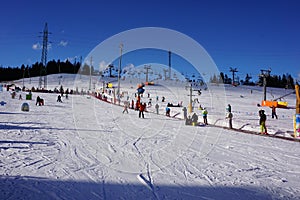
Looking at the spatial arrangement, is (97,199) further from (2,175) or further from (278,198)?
(278,198)

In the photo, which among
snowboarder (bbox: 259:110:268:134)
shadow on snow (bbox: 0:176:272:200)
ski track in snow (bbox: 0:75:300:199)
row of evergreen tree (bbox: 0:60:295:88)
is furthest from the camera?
row of evergreen tree (bbox: 0:60:295:88)

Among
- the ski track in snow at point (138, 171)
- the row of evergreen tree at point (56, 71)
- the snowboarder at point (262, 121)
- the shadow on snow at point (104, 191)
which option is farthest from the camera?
the row of evergreen tree at point (56, 71)

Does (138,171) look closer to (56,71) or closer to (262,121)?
(262,121)

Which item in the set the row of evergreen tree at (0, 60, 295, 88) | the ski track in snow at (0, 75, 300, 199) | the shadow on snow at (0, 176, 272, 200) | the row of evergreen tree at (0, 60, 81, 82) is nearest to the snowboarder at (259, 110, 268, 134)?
the ski track in snow at (0, 75, 300, 199)

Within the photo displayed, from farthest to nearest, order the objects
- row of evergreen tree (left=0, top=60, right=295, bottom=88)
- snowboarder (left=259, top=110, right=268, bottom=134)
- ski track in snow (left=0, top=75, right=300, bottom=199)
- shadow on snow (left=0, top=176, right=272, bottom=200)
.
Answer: row of evergreen tree (left=0, top=60, right=295, bottom=88) → snowboarder (left=259, top=110, right=268, bottom=134) → ski track in snow (left=0, top=75, right=300, bottom=199) → shadow on snow (left=0, top=176, right=272, bottom=200)

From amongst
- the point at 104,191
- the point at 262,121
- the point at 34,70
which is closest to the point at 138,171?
the point at 104,191

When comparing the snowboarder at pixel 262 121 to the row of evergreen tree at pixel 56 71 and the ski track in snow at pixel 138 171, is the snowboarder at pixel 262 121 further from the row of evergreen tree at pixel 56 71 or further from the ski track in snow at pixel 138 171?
the row of evergreen tree at pixel 56 71

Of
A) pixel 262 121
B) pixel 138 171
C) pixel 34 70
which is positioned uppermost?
pixel 34 70

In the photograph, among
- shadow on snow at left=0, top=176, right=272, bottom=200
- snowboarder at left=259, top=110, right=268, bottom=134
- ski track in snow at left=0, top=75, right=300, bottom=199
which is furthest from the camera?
snowboarder at left=259, top=110, right=268, bottom=134

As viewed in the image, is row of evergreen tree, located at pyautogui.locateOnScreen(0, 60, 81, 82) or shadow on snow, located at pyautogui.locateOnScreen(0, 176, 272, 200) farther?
row of evergreen tree, located at pyautogui.locateOnScreen(0, 60, 81, 82)

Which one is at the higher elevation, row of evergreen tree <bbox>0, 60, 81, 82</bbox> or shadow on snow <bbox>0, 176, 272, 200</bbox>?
row of evergreen tree <bbox>0, 60, 81, 82</bbox>

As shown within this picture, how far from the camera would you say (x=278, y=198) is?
150 inches

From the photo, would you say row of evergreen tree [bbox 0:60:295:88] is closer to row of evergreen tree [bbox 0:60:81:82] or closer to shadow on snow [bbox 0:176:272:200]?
row of evergreen tree [bbox 0:60:81:82]

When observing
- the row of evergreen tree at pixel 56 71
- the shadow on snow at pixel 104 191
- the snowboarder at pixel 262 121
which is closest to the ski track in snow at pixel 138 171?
the shadow on snow at pixel 104 191
